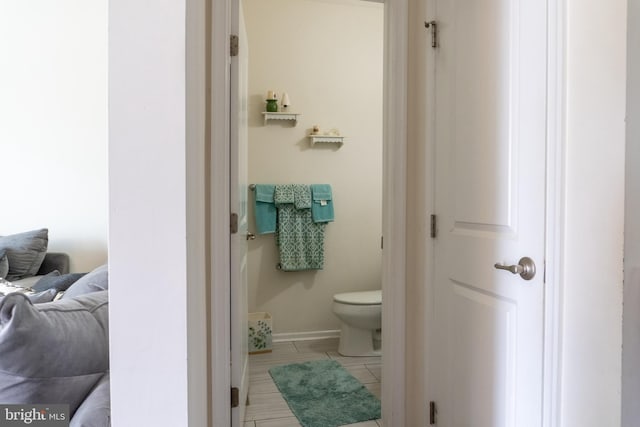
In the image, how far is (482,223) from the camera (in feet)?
4.53

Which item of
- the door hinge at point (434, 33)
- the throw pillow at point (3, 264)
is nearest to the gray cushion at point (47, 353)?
the door hinge at point (434, 33)

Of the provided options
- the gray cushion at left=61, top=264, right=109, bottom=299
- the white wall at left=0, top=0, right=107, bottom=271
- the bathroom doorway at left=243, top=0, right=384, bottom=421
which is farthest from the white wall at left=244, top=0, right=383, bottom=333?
the gray cushion at left=61, top=264, right=109, bottom=299

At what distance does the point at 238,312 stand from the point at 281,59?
223 centimetres

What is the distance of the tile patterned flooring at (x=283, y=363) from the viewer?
2.05m

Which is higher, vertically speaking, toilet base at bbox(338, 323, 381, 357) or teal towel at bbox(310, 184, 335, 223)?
teal towel at bbox(310, 184, 335, 223)

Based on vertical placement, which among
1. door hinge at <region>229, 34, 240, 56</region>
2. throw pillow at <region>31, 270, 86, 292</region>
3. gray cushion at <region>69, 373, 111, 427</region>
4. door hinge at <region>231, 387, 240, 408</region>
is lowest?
door hinge at <region>231, 387, 240, 408</region>

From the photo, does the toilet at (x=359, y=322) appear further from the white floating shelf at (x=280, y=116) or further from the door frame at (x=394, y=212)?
the white floating shelf at (x=280, y=116)

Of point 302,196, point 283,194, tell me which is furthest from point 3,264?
point 302,196

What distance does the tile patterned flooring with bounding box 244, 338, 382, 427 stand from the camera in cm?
205

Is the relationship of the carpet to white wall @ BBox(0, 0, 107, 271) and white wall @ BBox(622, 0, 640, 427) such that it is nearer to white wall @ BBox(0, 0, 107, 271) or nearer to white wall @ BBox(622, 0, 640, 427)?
white wall @ BBox(622, 0, 640, 427)

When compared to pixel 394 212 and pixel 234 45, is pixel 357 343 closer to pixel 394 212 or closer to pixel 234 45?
pixel 394 212

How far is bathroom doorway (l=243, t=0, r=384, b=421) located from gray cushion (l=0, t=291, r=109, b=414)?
7.36 ft

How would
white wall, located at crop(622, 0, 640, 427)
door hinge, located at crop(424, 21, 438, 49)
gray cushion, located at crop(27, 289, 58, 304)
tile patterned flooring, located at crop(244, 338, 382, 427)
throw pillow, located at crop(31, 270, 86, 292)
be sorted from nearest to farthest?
white wall, located at crop(622, 0, 640, 427) < gray cushion, located at crop(27, 289, 58, 304) < door hinge, located at crop(424, 21, 438, 49) < throw pillow, located at crop(31, 270, 86, 292) < tile patterned flooring, located at crop(244, 338, 382, 427)

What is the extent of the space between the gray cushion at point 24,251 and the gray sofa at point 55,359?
1840 mm
